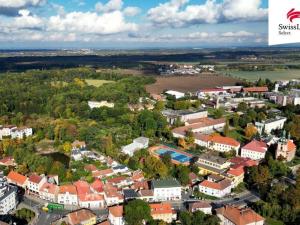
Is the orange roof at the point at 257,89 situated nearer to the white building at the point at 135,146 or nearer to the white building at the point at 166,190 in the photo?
the white building at the point at 135,146

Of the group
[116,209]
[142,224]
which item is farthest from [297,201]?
[116,209]

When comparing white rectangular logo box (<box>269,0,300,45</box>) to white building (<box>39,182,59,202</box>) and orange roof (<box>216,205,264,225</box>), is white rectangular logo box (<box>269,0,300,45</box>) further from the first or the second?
white building (<box>39,182,59,202</box>)

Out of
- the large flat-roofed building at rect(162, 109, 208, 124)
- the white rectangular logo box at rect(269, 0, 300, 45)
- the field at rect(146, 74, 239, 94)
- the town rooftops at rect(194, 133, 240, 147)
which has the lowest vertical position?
the town rooftops at rect(194, 133, 240, 147)

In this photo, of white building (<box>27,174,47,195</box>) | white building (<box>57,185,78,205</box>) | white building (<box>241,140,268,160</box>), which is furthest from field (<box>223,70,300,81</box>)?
white building (<box>57,185,78,205</box>)

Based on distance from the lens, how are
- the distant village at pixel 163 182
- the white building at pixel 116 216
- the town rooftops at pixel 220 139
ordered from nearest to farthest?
1. the white building at pixel 116 216
2. the distant village at pixel 163 182
3. the town rooftops at pixel 220 139

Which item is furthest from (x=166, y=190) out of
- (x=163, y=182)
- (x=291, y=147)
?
(x=291, y=147)

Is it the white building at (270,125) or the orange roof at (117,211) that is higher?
the white building at (270,125)

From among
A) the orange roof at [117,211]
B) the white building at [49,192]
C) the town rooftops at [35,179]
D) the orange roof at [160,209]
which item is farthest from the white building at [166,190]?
the town rooftops at [35,179]
